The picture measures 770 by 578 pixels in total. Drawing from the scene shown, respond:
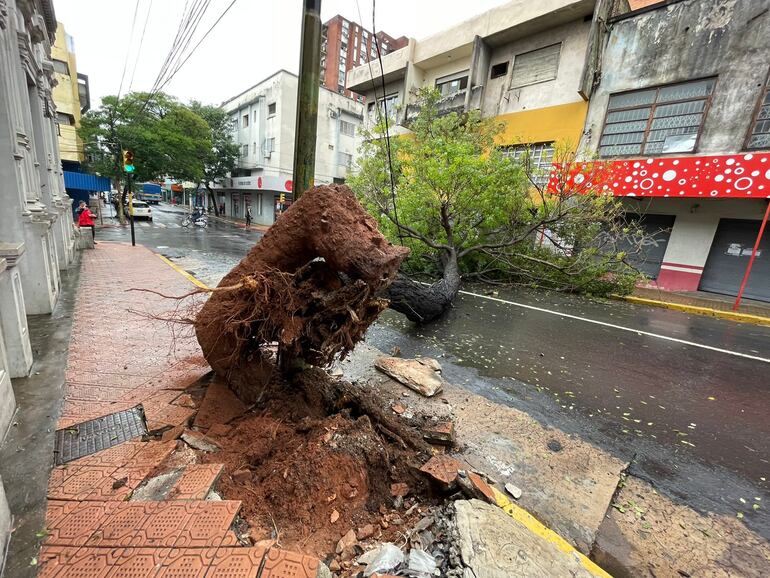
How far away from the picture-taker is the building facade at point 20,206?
3.11 metres

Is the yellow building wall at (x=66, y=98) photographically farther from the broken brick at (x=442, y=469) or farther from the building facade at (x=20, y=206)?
the broken brick at (x=442, y=469)

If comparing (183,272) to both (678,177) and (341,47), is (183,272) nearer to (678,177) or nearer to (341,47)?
(678,177)

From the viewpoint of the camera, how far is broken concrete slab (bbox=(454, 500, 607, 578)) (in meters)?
1.73

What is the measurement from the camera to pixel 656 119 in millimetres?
11258

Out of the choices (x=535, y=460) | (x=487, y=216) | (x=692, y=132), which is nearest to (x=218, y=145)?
(x=487, y=216)

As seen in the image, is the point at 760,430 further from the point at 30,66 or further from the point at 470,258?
the point at 30,66

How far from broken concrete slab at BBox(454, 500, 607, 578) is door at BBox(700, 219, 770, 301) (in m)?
13.5

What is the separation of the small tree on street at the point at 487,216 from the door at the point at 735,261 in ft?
11.5

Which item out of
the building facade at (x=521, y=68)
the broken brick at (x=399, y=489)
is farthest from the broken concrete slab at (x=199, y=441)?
the building facade at (x=521, y=68)

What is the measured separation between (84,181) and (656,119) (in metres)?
→ 32.0

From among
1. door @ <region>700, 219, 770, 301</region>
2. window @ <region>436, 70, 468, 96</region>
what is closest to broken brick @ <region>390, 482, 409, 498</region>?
door @ <region>700, 219, 770, 301</region>

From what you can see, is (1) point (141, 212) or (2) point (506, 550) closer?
(2) point (506, 550)

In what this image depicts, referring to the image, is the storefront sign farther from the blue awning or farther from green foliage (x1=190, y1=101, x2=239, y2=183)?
green foliage (x1=190, y1=101, x2=239, y2=183)

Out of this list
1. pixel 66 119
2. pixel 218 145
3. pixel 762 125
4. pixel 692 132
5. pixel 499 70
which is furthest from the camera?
pixel 218 145
